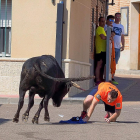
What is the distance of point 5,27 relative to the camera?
14.0 meters

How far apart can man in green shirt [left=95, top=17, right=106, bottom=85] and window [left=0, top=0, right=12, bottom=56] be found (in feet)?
9.32

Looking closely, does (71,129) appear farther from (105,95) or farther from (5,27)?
(5,27)

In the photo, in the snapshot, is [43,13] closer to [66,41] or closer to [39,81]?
[66,41]

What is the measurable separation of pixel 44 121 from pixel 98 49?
6.12 metres

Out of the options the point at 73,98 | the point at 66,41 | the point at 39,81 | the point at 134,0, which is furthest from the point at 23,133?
the point at 134,0

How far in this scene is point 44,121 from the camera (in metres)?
8.51

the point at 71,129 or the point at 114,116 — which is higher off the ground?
the point at 114,116

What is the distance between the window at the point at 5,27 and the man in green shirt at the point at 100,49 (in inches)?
112

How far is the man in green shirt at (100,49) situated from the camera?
46.1ft

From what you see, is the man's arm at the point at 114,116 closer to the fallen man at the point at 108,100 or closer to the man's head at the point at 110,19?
the fallen man at the point at 108,100

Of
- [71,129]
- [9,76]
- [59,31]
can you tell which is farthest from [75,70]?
[71,129]

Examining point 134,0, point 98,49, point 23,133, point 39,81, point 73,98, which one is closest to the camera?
point 23,133

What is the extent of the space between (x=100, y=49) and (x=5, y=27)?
123 inches

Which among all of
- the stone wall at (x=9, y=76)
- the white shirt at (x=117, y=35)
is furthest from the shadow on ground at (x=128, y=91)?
the stone wall at (x=9, y=76)
